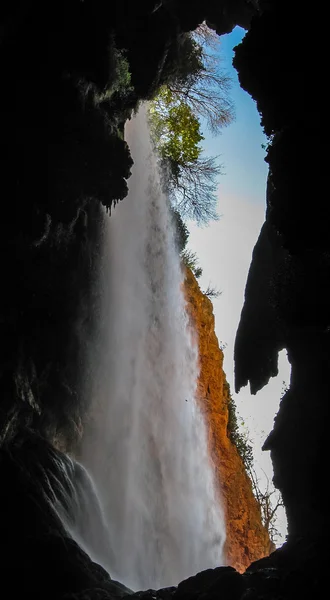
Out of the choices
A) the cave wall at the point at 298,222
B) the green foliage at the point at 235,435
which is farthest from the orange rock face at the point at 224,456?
the cave wall at the point at 298,222

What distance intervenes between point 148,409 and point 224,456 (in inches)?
244

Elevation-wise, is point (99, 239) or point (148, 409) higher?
point (99, 239)

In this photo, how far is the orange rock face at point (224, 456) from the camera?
854 inches

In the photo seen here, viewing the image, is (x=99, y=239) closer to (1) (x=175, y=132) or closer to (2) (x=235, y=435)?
(1) (x=175, y=132)

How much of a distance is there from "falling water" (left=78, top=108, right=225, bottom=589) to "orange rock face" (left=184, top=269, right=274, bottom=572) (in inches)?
31.1

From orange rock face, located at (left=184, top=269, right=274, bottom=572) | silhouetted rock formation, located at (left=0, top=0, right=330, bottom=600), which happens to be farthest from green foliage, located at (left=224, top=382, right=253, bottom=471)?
silhouetted rock formation, located at (left=0, top=0, right=330, bottom=600)

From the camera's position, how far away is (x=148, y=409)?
770 inches

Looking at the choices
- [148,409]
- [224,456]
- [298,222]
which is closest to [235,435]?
[224,456]

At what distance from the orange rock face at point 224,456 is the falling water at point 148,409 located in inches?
31.1

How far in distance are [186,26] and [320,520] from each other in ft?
47.0

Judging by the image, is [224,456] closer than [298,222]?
No

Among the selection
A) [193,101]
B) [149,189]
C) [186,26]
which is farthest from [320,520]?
[193,101]

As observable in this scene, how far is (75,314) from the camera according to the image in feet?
48.5

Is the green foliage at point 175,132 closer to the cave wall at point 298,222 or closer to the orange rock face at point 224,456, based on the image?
the orange rock face at point 224,456
